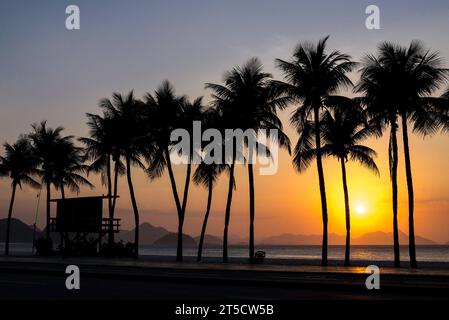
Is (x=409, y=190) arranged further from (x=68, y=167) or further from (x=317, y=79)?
(x=68, y=167)

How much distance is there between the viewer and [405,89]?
124ft

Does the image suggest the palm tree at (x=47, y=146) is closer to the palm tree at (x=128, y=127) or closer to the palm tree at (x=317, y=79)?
the palm tree at (x=128, y=127)

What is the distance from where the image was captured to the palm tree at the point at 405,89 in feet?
124

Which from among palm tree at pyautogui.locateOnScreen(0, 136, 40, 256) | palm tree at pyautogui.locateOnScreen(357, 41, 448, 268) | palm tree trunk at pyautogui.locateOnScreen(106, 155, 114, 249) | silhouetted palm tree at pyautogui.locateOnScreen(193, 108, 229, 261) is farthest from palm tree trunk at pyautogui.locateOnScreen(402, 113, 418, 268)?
palm tree at pyautogui.locateOnScreen(0, 136, 40, 256)

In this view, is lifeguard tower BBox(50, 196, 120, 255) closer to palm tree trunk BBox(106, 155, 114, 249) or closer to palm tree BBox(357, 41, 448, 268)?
palm tree trunk BBox(106, 155, 114, 249)

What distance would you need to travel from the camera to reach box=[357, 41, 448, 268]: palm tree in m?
37.9

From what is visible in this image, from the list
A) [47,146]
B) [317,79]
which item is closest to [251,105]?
[317,79]

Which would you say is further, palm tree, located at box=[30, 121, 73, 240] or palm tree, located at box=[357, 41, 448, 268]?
palm tree, located at box=[30, 121, 73, 240]

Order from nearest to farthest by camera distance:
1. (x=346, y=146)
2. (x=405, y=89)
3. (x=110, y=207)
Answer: (x=405, y=89) < (x=346, y=146) < (x=110, y=207)

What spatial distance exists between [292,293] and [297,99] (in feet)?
79.5

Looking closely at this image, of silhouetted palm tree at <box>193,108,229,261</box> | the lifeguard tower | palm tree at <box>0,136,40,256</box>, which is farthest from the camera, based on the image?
palm tree at <box>0,136,40,256</box>
